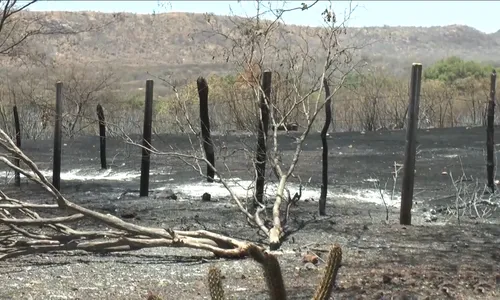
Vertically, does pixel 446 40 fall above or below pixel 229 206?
above

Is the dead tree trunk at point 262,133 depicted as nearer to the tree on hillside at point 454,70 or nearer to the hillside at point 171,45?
the tree on hillside at point 454,70

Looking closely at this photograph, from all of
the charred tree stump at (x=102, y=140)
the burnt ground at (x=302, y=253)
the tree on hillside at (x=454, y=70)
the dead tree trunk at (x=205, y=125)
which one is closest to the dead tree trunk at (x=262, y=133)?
the burnt ground at (x=302, y=253)

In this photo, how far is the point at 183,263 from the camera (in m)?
6.18

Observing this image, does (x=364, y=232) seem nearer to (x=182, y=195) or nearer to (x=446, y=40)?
(x=182, y=195)

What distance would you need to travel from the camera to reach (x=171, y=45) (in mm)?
84375

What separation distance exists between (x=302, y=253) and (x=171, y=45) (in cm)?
7956

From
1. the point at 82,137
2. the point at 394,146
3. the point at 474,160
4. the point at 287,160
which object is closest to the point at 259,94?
the point at 287,160

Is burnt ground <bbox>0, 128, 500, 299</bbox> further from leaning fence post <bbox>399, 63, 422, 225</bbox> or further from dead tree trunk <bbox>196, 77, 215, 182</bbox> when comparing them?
dead tree trunk <bbox>196, 77, 215, 182</bbox>

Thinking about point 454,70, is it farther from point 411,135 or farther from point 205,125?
point 411,135

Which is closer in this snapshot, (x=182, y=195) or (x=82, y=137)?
(x=182, y=195)

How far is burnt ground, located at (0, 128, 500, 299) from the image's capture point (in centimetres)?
539

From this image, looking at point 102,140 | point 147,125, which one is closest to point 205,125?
point 147,125

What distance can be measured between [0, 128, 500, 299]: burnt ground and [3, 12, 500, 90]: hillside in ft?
174

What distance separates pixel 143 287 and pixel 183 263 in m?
0.72
